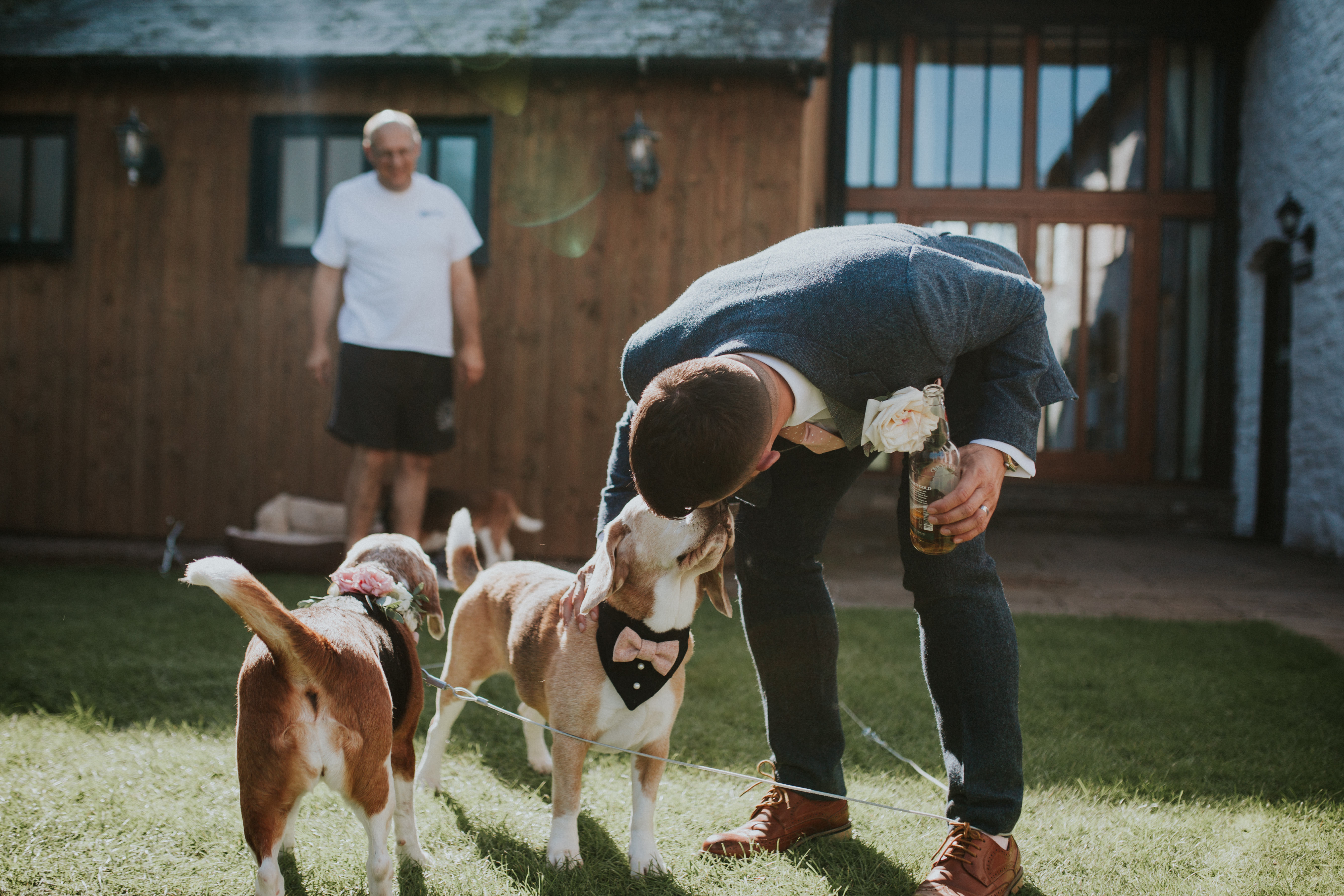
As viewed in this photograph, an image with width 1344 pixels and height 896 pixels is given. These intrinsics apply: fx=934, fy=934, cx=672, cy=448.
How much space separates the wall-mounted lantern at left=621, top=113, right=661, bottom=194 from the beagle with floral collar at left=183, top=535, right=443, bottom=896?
16.9 feet

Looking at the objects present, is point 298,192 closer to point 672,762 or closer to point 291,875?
point 291,875

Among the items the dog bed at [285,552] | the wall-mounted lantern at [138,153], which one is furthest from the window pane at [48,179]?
the dog bed at [285,552]

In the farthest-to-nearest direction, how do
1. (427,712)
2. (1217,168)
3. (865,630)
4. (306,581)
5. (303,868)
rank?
(1217,168), (306,581), (865,630), (427,712), (303,868)

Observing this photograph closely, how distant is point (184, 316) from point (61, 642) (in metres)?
3.92

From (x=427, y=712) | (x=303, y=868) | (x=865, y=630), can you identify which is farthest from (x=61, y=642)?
(x=865, y=630)

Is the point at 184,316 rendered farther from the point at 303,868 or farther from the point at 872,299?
the point at 872,299

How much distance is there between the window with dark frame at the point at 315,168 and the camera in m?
7.25

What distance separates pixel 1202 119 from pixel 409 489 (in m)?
9.42

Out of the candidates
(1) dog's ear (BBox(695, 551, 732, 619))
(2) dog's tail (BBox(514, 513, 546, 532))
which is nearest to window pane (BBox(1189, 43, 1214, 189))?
(2) dog's tail (BBox(514, 513, 546, 532))

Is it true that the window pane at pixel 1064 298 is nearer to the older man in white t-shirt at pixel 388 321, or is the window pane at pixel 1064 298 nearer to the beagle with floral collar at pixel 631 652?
the older man in white t-shirt at pixel 388 321

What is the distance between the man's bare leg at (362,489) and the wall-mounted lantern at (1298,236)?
26.0 ft

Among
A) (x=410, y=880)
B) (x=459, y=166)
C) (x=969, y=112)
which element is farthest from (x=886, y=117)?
(x=410, y=880)

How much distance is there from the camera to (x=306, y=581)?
5730 millimetres

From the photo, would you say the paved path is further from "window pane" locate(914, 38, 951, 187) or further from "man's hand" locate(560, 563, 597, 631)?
"window pane" locate(914, 38, 951, 187)
